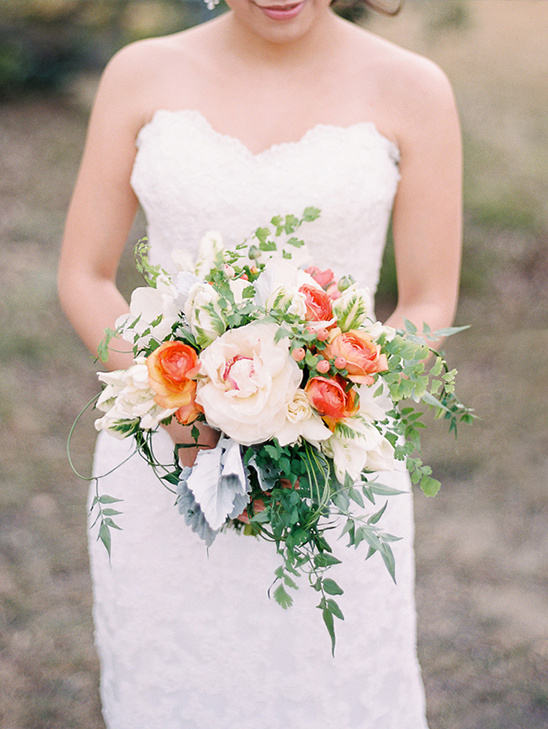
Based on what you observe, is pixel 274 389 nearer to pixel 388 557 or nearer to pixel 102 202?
pixel 388 557

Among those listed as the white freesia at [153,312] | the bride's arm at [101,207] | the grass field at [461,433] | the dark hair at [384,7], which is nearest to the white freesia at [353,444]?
the white freesia at [153,312]

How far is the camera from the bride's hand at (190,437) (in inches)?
70.5

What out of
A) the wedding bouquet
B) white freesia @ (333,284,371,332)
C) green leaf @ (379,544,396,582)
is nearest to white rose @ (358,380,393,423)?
the wedding bouquet

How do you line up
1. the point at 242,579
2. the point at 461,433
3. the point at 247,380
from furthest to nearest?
the point at 461,433, the point at 242,579, the point at 247,380

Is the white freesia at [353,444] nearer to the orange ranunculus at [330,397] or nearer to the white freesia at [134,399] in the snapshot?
the orange ranunculus at [330,397]

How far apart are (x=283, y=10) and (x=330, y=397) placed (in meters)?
1.04

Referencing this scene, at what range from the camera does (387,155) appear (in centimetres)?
219

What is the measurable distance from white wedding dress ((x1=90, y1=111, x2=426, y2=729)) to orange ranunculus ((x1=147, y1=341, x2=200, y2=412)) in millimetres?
768

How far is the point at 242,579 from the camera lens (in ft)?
7.48

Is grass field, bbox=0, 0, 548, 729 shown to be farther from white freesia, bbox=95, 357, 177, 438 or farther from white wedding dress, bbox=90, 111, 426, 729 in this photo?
white freesia, bbox=95, 357, 177, 438

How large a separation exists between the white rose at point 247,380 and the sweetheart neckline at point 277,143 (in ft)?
2.77

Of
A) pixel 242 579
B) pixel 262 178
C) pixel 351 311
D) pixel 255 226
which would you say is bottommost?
pixel 242 579

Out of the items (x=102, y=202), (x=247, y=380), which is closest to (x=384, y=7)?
(x=102, y=202)

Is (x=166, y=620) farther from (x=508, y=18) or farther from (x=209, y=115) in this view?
(x=508, y=18)
